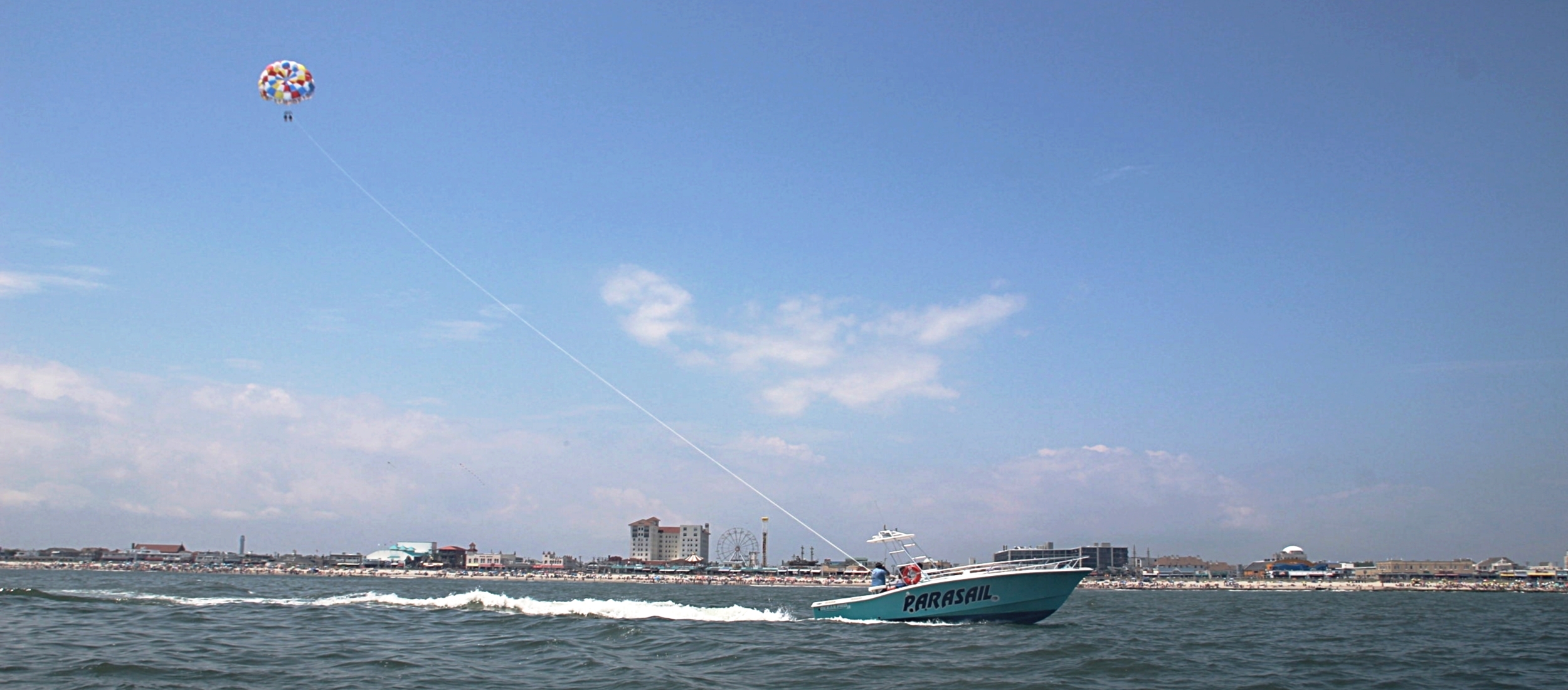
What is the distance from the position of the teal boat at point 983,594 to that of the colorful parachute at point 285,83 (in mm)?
22265

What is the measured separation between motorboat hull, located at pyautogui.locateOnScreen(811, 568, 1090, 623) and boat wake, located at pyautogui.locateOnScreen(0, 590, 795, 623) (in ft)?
16.3

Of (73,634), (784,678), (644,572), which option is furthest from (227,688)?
(644,572)

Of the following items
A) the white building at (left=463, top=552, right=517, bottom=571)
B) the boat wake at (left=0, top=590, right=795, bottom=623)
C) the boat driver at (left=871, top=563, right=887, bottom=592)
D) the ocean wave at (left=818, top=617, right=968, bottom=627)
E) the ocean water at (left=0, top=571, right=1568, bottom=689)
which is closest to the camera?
the ocean water at (left=0, top=571, right=1568, bottom=689)

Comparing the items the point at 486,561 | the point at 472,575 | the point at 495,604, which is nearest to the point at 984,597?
the point at 495,604

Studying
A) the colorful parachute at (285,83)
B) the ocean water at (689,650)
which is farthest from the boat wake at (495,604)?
the colorful parachute at (285,83)

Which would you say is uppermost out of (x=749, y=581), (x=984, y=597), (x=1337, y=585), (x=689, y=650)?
(x=984, y=597)

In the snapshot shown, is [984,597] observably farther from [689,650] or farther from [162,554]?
[162,554]

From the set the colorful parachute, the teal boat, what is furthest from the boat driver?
the colorful parachute

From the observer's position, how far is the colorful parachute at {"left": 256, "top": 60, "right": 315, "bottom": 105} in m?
27.0

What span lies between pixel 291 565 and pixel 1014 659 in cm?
16079

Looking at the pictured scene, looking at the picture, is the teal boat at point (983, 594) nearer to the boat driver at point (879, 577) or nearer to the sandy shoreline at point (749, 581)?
the boat driver at point (879, 577)

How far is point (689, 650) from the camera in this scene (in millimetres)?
19891

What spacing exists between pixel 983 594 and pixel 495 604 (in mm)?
17774

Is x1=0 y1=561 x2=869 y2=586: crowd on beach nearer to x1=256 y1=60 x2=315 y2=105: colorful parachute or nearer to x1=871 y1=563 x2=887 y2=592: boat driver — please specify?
x1=871 y1=563 x2=887 y2=592: boat driver
